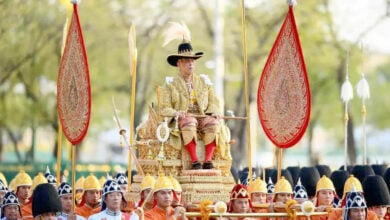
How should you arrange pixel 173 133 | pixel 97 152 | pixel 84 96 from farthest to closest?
pixel 97 152, pixel 173 133, pixel 84 96

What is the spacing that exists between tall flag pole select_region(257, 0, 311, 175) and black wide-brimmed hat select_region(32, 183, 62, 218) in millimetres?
3468

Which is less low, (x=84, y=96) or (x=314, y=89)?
(x=314, y=89)

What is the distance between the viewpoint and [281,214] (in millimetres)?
15883

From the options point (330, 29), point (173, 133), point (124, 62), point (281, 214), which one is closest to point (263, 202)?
point (173, 133)

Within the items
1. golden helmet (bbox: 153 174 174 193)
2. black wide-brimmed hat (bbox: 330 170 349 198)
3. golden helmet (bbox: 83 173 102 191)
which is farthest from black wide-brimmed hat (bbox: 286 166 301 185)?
golden helmet (bbox: 153 174 174 193)

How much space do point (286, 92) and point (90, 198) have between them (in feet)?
11.1

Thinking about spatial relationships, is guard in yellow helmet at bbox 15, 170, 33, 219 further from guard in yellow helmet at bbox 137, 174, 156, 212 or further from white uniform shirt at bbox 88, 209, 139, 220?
white uniform shirt at bbox 88, 209, 139, 220

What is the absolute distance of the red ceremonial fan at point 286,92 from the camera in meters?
17.2

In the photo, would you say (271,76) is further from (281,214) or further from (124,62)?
(124,62)

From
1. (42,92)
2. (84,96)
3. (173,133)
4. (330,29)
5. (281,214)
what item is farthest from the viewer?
(42,92)

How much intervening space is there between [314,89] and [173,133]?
22.3 m

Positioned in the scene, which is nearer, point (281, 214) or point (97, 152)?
point (281, 214)

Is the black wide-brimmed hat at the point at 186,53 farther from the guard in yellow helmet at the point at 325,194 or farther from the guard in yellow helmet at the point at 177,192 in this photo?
the guard in yellow helmet at the point at 325,194

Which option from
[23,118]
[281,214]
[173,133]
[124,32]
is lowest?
[281,214]
